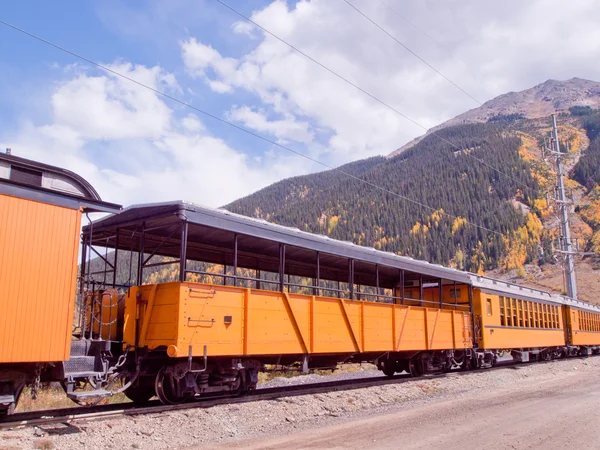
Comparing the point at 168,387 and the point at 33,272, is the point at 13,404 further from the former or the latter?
the point at 168,387

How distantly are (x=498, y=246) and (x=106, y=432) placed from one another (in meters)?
105

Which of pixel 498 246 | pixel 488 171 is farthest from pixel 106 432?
pixel 488 171

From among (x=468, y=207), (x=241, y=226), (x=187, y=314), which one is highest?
(x=468, y=207)

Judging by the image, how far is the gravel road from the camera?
25.8 ft

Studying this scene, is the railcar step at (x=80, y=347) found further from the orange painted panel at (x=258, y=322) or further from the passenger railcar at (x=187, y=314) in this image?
the orange painted panel at (x=258, y=322)

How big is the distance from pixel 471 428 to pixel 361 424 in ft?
6.44

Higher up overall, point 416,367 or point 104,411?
point 416,367

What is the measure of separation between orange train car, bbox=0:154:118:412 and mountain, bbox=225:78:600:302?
7812 cm

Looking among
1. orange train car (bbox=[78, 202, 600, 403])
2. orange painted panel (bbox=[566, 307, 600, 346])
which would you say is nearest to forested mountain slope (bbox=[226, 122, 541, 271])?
orange painted panel (bbox=[566, 307, 600, 346])

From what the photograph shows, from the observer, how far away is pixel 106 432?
25.9 feet

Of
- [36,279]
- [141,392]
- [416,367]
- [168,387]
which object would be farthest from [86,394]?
[416,367]

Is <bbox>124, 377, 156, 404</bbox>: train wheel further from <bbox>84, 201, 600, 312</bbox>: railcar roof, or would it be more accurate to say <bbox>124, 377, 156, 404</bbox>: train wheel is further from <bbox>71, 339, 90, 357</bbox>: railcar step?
<bbox>84, 201, 600, 312</bbox>: railcar roof

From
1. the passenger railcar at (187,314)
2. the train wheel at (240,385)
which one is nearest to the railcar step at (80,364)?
the passenger railcar at (187,314)

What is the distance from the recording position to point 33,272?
815 centimetres
